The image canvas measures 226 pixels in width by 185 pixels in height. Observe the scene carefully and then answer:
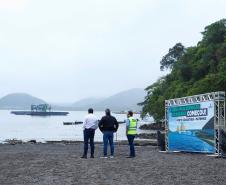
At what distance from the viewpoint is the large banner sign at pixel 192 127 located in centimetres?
2339

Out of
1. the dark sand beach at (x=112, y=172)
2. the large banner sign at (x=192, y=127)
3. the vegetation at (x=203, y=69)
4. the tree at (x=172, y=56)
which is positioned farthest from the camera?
the tree at (x=172, y=56)

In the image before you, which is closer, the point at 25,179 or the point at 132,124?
the point at 25,179

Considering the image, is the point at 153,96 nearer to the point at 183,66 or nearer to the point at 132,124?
the point at 183,66

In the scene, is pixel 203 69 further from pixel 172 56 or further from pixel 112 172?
pixel 112 172

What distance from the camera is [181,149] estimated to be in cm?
2575

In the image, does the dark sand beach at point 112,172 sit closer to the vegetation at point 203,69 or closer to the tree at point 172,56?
the vegetation at point 203,69

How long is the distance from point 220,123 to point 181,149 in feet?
11.7

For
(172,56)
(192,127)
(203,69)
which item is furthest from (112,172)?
(172,56)

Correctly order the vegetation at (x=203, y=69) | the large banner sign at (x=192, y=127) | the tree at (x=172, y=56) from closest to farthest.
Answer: the large banner sign at (x=192, y=127) < the vegetation at (x=203, y=69) < the tree at (x=172, y=56)

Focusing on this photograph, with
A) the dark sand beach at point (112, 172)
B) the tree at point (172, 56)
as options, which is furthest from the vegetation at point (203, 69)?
the dark sand beach at point (112, 172)

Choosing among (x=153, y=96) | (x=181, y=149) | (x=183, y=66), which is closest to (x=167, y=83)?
(x=153, y=96)

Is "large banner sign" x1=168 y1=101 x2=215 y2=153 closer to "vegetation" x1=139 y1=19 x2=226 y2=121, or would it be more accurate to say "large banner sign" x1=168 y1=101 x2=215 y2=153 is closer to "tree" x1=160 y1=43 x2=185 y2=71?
"vegetation" x1=139 y1=19 x2=226 y2=121

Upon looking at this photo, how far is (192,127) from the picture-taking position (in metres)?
24.8

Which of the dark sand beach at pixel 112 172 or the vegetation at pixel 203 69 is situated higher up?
the vegetation at pixel 203 69
